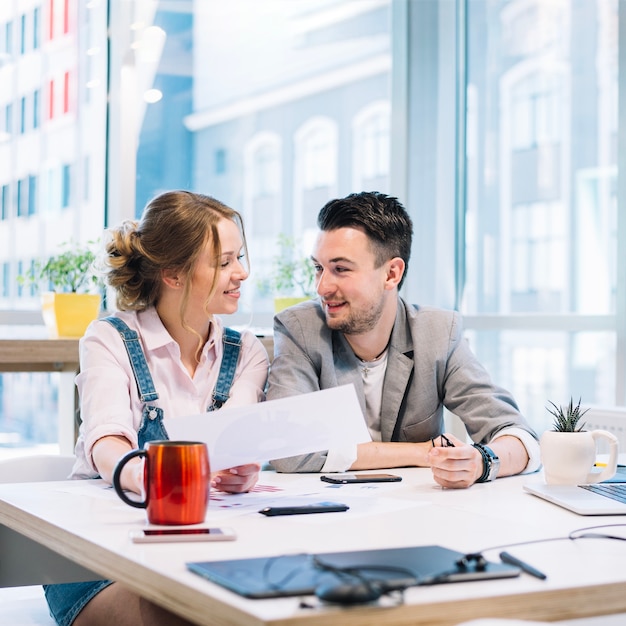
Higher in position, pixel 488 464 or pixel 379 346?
pixel 379 346

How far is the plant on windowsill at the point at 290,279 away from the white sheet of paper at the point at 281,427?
2.11 metres

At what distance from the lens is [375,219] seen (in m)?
2.41

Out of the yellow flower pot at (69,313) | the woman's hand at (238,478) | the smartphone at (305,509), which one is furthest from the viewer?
the yellow flower pot at (69,313)

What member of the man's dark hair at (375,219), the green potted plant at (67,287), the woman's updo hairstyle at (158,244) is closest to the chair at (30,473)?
the woman's updo hairstyle at (158,244)

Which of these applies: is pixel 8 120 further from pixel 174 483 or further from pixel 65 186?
pixel 174 483

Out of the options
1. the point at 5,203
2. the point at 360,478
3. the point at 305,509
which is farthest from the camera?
the point at 5,203

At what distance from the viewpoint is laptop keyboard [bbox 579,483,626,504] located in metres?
1.63

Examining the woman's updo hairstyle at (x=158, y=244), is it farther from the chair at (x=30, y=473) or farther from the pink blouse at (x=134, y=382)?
the chair at (x=30, y=473)

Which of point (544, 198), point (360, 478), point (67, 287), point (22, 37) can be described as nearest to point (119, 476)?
point (360, 478)

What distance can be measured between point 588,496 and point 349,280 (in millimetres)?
922

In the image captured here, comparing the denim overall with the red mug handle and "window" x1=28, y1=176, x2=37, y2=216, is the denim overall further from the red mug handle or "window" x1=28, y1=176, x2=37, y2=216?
"window" x1=28, y1=176, x2=37, y2=216

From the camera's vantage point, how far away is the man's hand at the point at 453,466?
1746 mm

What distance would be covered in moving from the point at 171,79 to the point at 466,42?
1.37 metres

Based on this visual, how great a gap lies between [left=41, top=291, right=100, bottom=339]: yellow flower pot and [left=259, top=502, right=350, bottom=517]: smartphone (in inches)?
74.7
